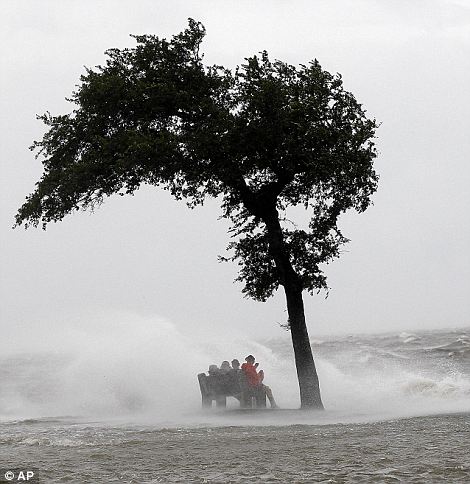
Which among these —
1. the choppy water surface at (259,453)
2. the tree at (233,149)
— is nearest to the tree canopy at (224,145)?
the tree at (233,149)

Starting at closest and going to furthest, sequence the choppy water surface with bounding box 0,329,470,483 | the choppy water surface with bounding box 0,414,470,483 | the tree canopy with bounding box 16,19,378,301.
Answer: the choppy water surface with bounding box 0,414,470,483, the choppy water surface with bounding box 0,329,470,483, the tree canopy with bounding box 16,19,378,301

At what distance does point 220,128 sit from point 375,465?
1374cm

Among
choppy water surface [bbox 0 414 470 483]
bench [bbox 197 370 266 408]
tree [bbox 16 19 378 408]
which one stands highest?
tree [bbox 16 19 378 408]

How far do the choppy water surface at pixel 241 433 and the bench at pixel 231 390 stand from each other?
1.12 meters

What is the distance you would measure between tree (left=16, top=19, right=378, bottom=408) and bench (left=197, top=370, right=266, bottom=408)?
104 inches

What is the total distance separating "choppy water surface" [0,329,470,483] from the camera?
10461 mm

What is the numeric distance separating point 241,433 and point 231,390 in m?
9.99

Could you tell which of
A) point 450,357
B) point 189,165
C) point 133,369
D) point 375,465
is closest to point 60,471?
point 375,465

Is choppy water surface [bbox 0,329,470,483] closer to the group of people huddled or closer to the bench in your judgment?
the bench

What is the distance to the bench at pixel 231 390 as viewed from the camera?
25.8 meters

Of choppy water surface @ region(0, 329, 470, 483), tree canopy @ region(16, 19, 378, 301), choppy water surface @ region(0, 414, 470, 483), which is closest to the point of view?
choppy water surface @ region(0, 414, 470, 483)

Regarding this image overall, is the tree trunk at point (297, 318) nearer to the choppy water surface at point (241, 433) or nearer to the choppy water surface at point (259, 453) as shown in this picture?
the choppy water surface at point (241, 433)

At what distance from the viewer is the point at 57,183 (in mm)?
23375

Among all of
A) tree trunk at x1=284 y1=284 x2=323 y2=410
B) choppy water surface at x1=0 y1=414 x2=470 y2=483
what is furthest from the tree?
choppy water surface at x1=0 y1=414 x2=470 y2=483
